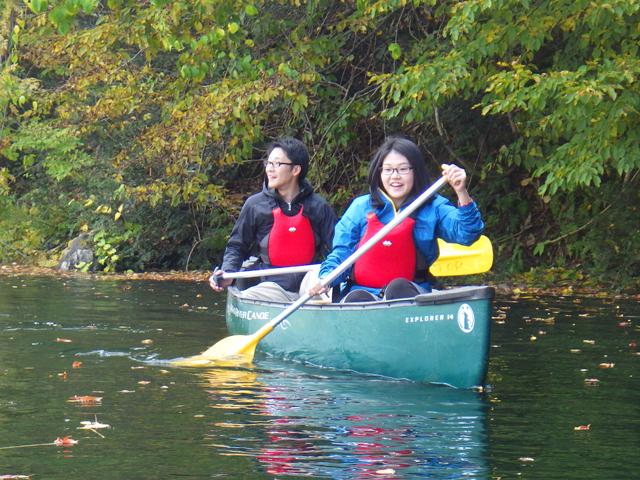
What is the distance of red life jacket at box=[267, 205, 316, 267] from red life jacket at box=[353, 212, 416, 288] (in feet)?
4.44

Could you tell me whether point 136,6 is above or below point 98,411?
above

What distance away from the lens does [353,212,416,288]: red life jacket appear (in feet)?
24.2

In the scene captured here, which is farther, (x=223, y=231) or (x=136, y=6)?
(x=223, y=231)

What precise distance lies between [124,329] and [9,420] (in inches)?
159

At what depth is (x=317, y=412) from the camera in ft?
20.0

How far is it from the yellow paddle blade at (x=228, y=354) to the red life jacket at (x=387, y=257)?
858 millimetres

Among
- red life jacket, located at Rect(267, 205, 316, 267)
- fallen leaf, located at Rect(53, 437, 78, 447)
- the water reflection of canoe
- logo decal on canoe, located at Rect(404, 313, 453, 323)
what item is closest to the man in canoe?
red life jacket, located at Rect(267, 205, 316, 267)

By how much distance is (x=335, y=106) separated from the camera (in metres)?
15.5

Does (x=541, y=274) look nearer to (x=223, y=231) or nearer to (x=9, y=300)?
(x=223, y=231)

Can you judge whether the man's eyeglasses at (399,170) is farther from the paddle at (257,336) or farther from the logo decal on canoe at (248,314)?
the logo decal on canoe at (248,314)

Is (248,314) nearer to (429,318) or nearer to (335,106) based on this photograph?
(429,318)

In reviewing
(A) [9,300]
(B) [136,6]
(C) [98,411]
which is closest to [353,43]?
(B) [136,6]

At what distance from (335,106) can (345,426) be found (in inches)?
397

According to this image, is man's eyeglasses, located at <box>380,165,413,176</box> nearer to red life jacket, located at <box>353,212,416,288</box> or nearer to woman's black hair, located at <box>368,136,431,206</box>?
woman's black hair, located at <box>368,136,431,206</box>
